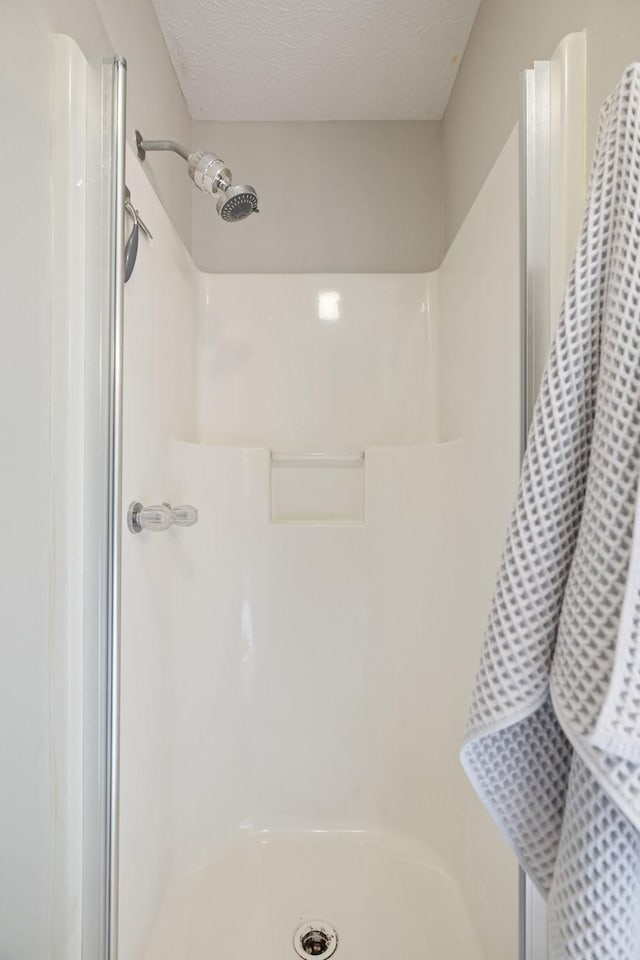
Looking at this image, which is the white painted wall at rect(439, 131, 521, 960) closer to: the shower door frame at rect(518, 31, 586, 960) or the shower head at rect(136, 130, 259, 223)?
the shower door frame at rect(518, 31, 586, 960)

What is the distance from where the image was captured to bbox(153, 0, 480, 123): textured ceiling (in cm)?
130

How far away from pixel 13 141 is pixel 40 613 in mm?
566

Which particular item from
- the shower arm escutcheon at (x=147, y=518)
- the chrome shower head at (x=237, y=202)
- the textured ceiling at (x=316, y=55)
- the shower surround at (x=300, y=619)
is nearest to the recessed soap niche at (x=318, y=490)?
the shower surround at (x=300, y=619)

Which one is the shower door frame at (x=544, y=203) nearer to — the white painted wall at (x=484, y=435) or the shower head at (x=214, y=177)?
the white painted wall at (x=484, y=435)

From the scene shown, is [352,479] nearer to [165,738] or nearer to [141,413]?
[141,413]

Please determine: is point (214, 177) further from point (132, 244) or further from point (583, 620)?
point (583, 620)

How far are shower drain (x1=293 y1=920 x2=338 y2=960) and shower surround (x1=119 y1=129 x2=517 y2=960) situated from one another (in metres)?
0.02

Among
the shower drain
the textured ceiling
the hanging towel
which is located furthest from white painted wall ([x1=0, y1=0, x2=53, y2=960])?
the textured ceiling

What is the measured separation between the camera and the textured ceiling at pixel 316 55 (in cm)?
130

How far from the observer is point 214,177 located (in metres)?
1.10

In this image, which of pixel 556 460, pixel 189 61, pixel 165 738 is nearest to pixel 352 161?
pixel 189 61

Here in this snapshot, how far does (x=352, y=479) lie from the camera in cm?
157

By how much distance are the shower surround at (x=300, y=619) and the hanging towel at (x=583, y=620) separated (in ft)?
2.41

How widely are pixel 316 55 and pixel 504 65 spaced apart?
21.4 inches
